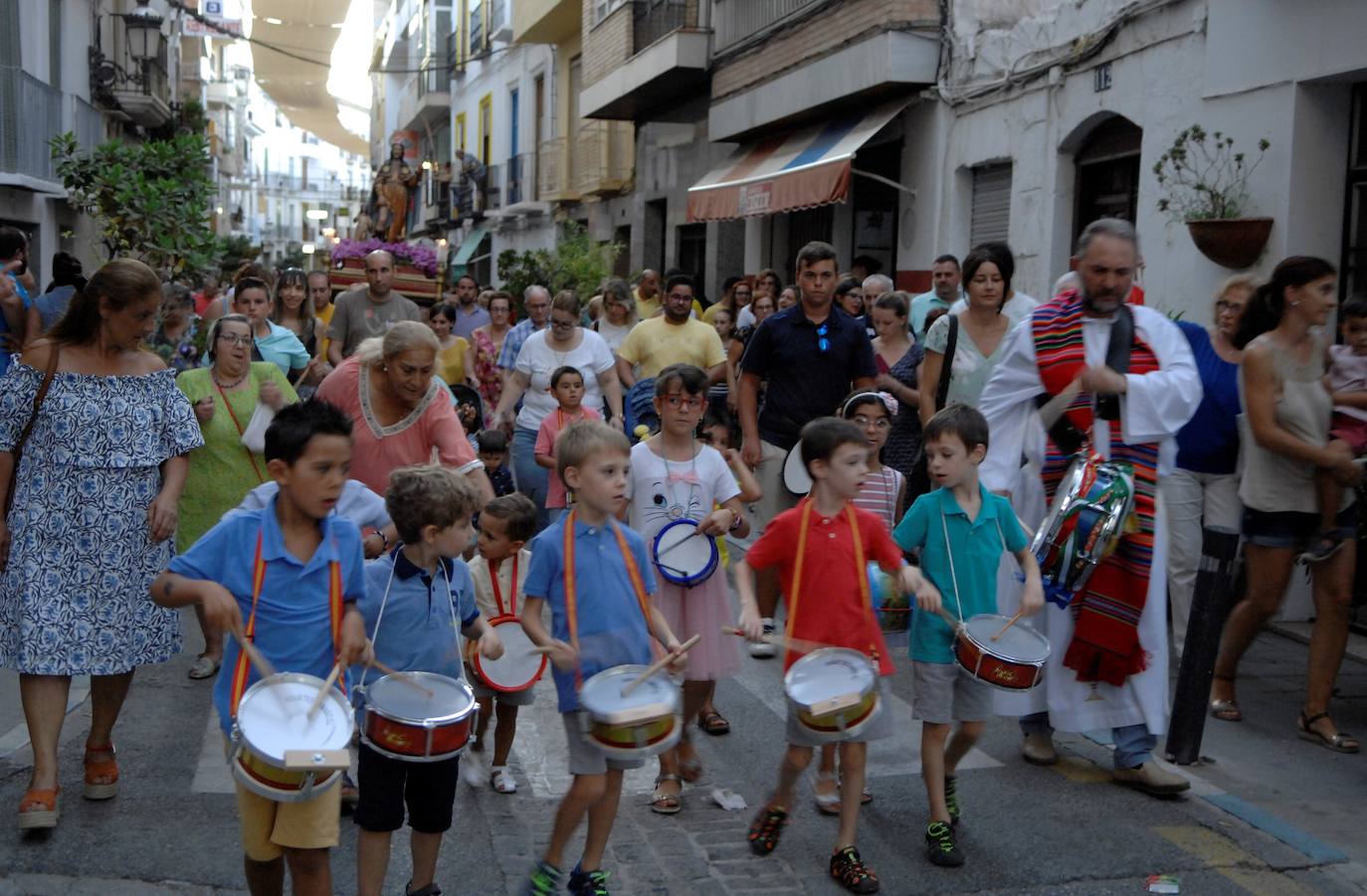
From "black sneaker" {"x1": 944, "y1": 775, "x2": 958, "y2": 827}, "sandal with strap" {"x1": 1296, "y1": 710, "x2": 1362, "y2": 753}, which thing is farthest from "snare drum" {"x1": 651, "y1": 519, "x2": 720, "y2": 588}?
"sandal with strap" {"x1": 1296, "y1": 710, "x2": 1362, "y2": 753}

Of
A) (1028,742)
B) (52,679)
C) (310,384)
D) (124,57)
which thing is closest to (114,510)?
(52,679)

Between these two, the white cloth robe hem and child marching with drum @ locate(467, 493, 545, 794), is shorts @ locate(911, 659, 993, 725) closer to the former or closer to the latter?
the white cloth robe hem

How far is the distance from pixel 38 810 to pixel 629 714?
85.5 inches

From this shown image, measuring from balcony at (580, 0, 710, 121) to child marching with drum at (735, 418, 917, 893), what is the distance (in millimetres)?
16768

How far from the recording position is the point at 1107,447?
5.59m

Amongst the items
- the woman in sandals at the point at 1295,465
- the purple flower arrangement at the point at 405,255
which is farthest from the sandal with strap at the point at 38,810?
the purple flower arrangement at the point at 405,255

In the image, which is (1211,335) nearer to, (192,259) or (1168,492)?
(1168,492)

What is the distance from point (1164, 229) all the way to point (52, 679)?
7978mm

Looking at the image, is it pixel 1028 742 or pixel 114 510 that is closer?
pixel 114 510

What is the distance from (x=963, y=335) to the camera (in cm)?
736

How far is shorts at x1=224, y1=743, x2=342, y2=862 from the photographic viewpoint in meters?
3.78

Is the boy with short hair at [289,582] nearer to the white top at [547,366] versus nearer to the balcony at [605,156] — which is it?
the white top at [547,366]

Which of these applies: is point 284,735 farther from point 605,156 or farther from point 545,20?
point 545,20

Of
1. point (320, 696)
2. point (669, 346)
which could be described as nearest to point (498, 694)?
point (320, 696)
